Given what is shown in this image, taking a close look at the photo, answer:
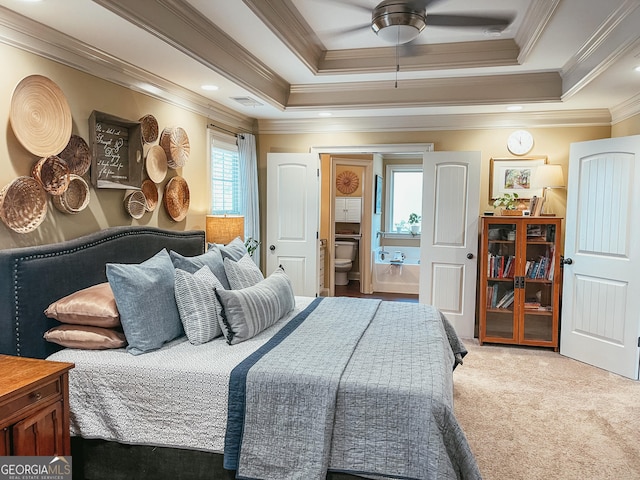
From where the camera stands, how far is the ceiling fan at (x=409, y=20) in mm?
3008

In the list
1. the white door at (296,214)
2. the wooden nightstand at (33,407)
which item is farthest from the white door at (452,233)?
the wooden nightstand at (33,407)

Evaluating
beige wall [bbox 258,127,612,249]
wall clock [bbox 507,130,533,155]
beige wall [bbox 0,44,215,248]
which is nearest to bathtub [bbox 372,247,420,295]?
beige wall [bbox 258,127,612,249]

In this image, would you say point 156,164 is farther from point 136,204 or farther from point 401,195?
point 401,195

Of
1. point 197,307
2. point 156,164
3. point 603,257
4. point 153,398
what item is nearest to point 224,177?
point 156,164

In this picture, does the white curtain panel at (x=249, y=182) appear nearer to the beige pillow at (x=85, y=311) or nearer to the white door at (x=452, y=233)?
the white door at (x=452, y=233)

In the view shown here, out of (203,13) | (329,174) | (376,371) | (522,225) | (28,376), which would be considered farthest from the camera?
(329,174)

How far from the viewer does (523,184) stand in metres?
4.81

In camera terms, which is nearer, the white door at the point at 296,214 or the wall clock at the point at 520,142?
the wall clock at the point at 520,142

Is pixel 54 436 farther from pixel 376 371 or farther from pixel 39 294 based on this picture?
pixel 376 371

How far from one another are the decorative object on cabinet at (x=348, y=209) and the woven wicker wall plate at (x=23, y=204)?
580 centimetres

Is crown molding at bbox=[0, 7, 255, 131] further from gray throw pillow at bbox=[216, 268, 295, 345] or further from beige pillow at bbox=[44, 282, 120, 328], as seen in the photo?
gray throw pillow at bbox=[216, 268, 295, 345]

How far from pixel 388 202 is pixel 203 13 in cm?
584

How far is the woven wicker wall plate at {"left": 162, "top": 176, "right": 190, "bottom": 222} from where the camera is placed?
146 inches


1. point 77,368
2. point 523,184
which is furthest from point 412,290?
point 77,368
